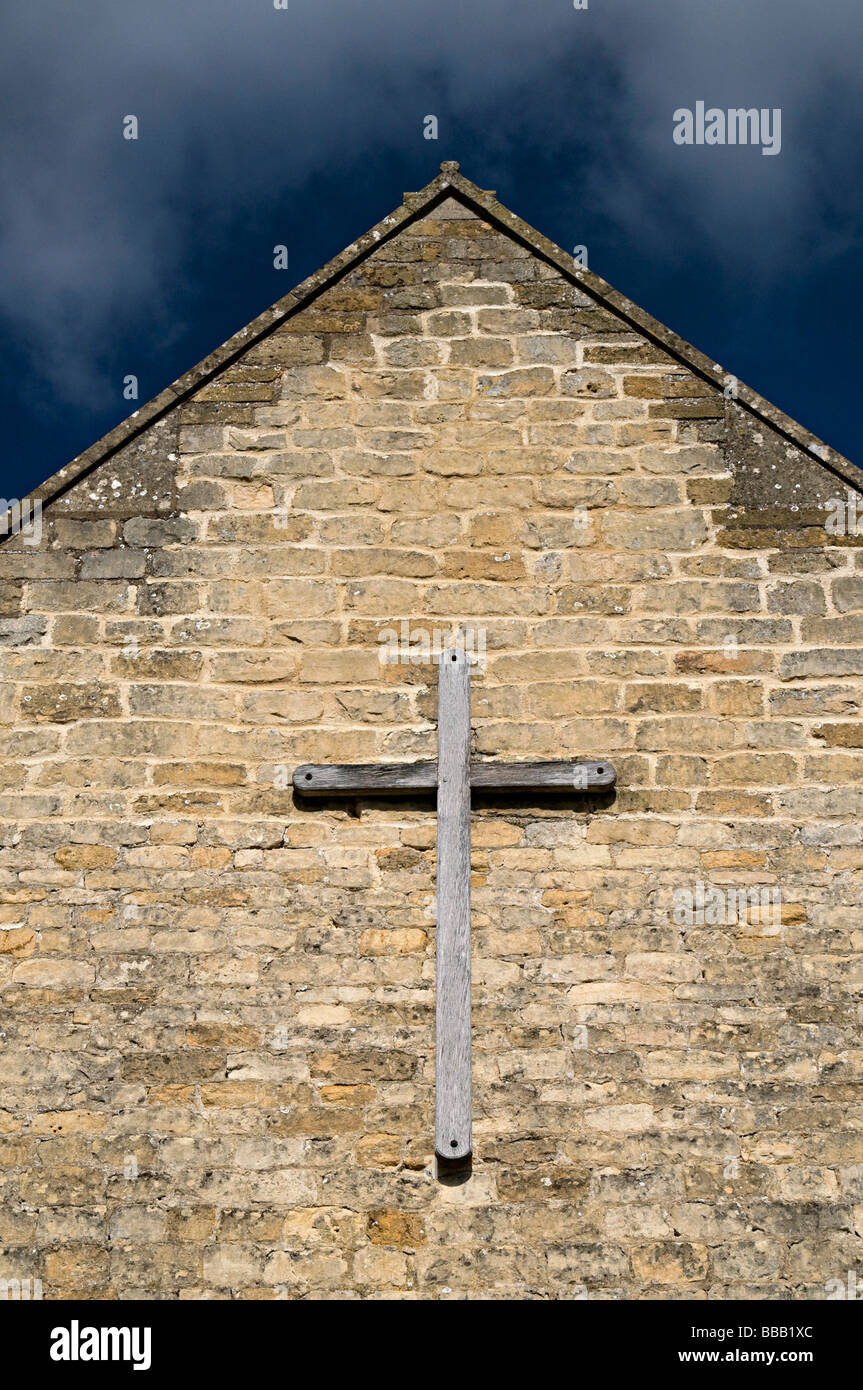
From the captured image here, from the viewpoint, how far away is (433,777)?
5.02 meters

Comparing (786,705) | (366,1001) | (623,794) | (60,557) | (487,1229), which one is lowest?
(487,1229)

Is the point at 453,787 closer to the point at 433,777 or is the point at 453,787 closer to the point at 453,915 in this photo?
the point at 433,777

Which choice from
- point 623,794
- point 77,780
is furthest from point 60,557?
point 623,794

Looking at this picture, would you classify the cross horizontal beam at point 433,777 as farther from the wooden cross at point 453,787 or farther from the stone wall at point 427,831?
the stone wall at point 427,831

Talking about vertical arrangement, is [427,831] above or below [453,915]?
above

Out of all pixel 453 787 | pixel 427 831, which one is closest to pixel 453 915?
pixel 427 831

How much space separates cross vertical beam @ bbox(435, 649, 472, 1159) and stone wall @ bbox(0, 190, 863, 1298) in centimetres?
8

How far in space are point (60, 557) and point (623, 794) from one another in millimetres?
2734

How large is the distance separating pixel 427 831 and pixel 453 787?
0.71 ft

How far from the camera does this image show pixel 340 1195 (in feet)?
14.8

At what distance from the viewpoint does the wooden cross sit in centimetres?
466
